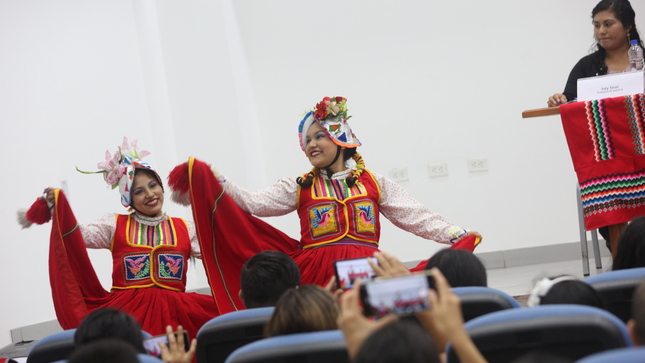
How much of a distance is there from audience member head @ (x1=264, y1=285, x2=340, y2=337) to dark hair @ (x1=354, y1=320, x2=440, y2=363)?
56cm

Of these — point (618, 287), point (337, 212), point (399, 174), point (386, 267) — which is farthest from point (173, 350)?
point (399, 174)

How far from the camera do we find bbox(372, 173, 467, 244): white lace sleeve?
3.83 metres

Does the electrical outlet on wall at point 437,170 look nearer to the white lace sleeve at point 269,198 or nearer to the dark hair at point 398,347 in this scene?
the white lace sleeve at point 269,198

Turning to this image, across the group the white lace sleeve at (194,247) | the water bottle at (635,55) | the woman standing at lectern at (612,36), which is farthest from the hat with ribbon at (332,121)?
the water bottle at (635,55)

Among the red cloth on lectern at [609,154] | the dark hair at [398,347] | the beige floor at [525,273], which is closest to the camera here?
the dark hair at [398,347]

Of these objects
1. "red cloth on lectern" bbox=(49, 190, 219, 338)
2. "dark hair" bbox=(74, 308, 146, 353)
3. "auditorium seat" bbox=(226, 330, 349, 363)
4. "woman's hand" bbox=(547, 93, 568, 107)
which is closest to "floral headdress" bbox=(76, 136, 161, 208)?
"red cloth on lectern" bbox=(49, 190, 219, 338)

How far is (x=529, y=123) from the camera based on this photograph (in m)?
6.11

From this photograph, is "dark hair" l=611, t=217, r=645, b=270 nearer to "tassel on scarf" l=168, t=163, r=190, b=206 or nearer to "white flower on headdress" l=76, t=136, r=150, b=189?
"tassel on scarf" l=168, t=163, r=190, b=206

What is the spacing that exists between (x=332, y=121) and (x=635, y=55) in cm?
174

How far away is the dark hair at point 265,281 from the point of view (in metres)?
2.71

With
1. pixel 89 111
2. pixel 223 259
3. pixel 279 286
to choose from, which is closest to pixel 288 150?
pixel 89 111

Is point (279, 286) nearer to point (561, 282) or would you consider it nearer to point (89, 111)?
point (561, 282)

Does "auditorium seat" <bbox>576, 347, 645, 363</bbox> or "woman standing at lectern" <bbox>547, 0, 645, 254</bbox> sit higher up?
"woman standing at lectern" <bbox>547, 0, 645, 254</bbox>

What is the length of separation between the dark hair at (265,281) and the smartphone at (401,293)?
116 cm
